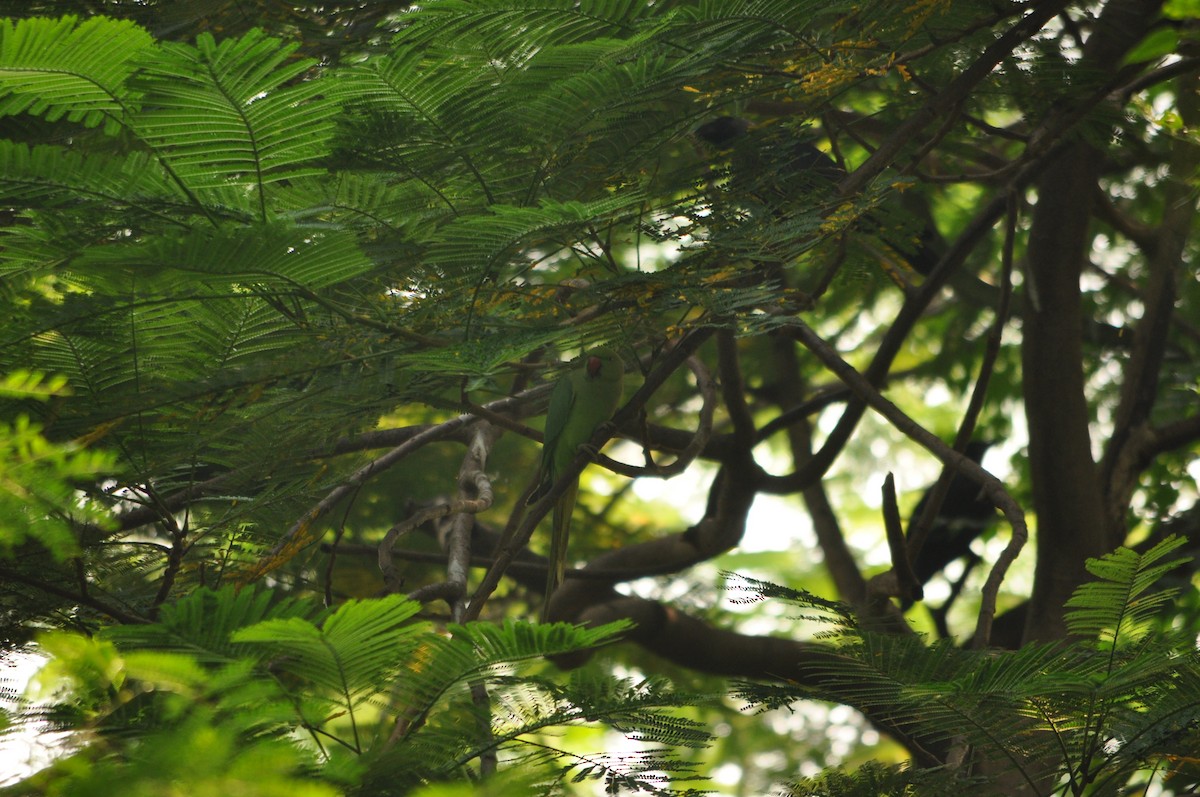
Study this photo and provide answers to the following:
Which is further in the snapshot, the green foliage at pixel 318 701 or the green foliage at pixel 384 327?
the green foliage at pixel 384 327

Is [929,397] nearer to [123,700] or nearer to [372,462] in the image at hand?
[372,462]

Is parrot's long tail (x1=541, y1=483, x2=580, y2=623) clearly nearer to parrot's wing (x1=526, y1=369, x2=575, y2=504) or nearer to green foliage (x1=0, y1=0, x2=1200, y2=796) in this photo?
parrot's wing (x1=526, y1=369, x2=575, y2=504)

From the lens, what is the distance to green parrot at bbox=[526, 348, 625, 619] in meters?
3.56

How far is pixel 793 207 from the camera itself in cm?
238

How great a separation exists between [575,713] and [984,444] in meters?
3.97

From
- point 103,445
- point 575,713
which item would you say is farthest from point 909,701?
point 103,445

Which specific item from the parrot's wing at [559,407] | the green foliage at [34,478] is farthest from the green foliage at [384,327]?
the parrot's wing at [559,407]

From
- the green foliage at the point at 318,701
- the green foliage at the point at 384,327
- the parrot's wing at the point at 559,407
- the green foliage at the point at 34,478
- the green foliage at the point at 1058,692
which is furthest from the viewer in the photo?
the parrot's wing at the point at 559,407

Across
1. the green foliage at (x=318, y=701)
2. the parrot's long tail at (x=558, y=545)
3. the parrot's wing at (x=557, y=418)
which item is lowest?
the green foliage at (x=318, y=701)

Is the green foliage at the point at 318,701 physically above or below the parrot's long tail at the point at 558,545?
below

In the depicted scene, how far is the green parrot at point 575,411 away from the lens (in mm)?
3564

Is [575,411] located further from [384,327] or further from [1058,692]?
[1058,692]

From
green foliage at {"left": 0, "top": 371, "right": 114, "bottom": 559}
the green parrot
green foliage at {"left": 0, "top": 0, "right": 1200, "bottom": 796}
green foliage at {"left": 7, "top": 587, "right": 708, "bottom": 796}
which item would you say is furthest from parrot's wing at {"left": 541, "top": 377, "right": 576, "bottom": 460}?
green foliage at {"left": 0, "top": 371, "right": 114, "bottom": 559}

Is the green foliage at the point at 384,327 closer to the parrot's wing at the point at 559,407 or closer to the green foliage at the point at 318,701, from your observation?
the green foliage at the point at 318,701
